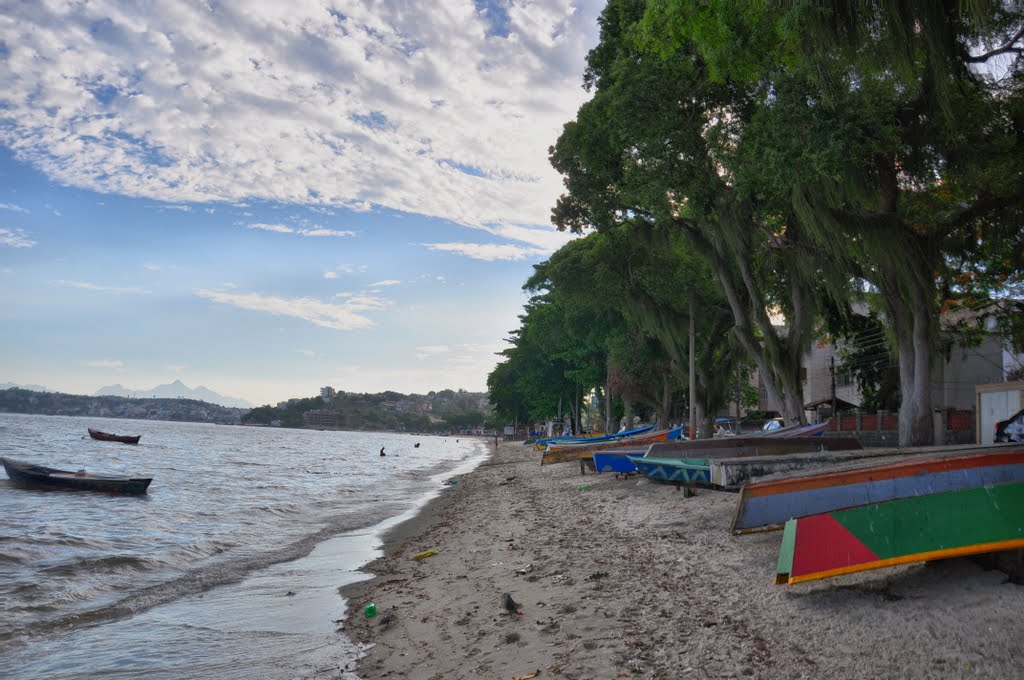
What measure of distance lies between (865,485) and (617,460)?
12.2 m

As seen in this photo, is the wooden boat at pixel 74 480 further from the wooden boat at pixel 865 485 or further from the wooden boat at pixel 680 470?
the wooden boat at pixel 865 485

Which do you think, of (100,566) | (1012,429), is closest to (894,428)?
(1012,429)

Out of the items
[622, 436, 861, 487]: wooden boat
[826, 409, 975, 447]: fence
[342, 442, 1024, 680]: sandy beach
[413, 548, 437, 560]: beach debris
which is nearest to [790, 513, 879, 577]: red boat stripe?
[342, 442, 1024, 680]: sandy beach

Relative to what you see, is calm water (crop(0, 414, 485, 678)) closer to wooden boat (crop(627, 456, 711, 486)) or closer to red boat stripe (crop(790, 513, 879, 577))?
red boat stripe (crop(790, 513, 879, 577))

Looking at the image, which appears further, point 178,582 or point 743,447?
point 743,447

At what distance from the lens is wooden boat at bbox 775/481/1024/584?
5.22 meters

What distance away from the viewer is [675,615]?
18.7ft

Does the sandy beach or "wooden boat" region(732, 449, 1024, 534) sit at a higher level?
"wooden boat" region(732, 449, 1024, 534)

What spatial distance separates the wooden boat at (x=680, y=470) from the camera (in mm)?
11406

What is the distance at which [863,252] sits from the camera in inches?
579

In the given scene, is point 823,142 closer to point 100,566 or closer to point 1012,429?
point 1012,429

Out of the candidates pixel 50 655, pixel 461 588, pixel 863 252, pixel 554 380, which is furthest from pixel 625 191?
pixel 554 380

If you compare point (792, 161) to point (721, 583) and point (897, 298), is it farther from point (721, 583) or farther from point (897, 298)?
point (721, 583)

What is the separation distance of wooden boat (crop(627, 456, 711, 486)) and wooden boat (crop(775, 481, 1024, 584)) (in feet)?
18.0
